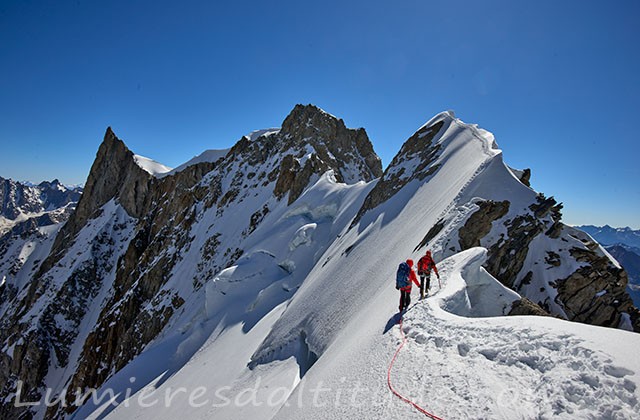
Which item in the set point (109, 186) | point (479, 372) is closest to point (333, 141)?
point (479, 372)

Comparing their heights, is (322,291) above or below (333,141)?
below

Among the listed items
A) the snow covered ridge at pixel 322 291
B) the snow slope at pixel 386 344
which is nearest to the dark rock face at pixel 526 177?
the snow covered ridge at pixel 322 291

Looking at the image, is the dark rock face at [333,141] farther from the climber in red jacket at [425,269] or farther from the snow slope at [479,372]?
the snow slope at [479,372]

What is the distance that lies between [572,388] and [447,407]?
1.67 m

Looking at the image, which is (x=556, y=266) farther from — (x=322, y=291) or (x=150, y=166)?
(x=150, y=166)

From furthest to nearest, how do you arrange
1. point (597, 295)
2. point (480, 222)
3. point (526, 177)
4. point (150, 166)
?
1. point (150, 166)
2. point (526, 177)
3. point (480, 222)
4. point (597, 295)

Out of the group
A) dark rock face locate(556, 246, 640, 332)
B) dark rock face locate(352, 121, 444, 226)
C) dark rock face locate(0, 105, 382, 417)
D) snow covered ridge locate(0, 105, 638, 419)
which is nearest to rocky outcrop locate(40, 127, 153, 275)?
dark rock face locate(0, 105, 382, 417)

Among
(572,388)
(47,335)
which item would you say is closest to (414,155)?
(572,388)

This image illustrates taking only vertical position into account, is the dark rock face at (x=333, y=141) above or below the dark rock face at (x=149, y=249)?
above

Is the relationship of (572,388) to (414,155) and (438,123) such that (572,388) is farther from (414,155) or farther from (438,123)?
(438,123)

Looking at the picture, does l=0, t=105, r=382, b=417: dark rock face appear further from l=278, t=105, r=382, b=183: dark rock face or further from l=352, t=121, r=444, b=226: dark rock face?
l=352, t=121, r=444, b=226: dark rock face

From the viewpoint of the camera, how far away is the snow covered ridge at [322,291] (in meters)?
6.19

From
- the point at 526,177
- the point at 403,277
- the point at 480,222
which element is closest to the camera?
the point at 403,277

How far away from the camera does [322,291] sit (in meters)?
15.3
